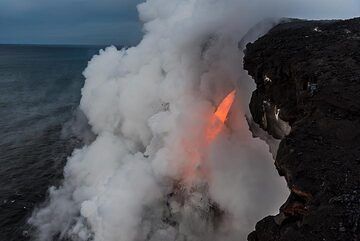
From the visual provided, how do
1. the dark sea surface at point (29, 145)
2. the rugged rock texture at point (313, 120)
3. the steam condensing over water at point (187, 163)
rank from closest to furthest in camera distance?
the rugged rock texture at point (313, 120) < the steam condensing over water at point (187, 163) < the dark sea surface at point (29, 145)

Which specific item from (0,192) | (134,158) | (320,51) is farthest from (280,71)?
(0,192)

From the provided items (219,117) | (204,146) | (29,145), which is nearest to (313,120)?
(219,117)

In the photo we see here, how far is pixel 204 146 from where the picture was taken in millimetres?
34094

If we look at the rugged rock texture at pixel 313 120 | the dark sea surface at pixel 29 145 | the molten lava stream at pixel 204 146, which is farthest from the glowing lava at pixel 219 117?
the dark sea surface at pixel 29 145

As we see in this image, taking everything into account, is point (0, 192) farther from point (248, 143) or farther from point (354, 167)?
point (354, 167)

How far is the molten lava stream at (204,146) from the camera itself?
109 ft

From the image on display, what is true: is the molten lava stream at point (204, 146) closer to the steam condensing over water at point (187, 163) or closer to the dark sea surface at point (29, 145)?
the steam condensing over water at point (187, 163)

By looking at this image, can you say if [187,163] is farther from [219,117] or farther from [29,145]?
[29,145]

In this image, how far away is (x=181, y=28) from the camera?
126 feet

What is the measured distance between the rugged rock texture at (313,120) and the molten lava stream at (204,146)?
8745 millimetres

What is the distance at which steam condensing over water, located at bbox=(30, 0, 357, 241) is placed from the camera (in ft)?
100

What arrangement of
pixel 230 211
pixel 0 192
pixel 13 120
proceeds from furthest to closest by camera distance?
pixel 13 120 → pixel 0 192 → pixel 230 211

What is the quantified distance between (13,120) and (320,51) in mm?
56754

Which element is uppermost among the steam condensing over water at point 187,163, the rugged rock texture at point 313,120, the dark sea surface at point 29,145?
the rugged rock texture at point 313,120
